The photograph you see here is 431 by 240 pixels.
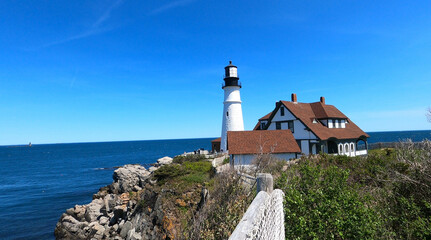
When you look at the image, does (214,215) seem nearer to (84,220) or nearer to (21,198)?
(84,220)

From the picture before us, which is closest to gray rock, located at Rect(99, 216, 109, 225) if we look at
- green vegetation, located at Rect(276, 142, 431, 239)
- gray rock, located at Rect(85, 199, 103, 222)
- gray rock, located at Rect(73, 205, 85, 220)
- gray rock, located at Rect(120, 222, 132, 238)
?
gray rock, located at Rect(85, 199, 103, 222)

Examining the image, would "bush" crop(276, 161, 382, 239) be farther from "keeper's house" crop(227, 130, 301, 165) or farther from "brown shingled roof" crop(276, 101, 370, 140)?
"brown shingled roof" crop(276, 101, 370, 140)

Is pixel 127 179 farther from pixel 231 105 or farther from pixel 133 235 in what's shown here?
pixel 231 105

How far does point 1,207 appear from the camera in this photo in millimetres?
25719

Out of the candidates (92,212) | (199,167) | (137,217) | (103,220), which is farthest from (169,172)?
(137,217)

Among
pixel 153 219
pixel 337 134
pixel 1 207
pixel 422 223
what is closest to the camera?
pixel 422 223

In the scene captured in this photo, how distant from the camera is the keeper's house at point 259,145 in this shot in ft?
74.1

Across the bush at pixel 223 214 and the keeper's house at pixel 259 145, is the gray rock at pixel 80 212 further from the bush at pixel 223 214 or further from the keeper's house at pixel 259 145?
the bush at pixel 223 214

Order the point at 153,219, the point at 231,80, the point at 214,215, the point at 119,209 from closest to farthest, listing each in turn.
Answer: the point at 214,215 < the point at 153,219 < the point at 119,209 < the point at 231,80

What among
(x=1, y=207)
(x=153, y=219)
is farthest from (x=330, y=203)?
(x=1, y=207)

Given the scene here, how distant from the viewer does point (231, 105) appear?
31.8 metres

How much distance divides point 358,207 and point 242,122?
26.6 metres

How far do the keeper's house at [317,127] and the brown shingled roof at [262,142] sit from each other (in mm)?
2604

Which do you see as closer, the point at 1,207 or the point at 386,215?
the point at 386,215
